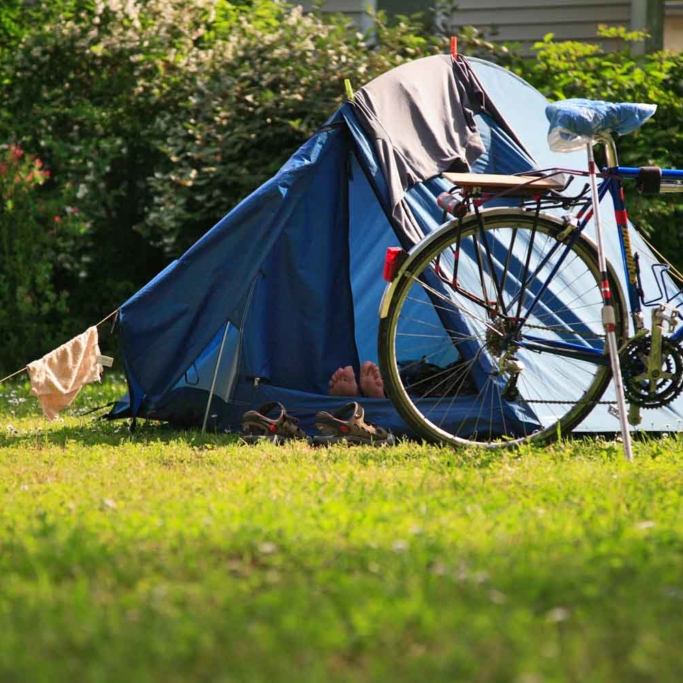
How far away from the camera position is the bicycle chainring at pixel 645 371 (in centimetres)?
384

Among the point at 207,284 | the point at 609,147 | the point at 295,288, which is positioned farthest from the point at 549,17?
the point at 207,284

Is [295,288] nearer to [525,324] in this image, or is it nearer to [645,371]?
[525,324]

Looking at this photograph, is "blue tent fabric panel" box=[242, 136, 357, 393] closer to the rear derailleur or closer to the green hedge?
the rear derailleur

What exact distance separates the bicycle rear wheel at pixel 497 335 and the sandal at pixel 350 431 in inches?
7.4

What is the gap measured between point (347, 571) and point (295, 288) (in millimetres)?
2407

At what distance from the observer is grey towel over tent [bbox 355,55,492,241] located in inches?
177

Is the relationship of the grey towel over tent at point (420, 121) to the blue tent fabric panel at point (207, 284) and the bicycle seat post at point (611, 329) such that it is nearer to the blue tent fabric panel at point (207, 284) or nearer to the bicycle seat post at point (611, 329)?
the blue tent fabric panel at point (207, 284)

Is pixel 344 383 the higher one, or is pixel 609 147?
pixel 609 147

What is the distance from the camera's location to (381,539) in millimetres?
2547

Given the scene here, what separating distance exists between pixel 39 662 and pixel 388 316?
217 cm

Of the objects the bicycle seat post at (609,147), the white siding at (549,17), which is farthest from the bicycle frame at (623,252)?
the white siding at (549,17)

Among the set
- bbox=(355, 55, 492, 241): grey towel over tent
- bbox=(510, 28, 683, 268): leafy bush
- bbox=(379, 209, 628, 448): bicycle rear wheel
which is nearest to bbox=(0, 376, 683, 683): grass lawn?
bbox=(379, 209, 628, 448): bicycle rear wheel

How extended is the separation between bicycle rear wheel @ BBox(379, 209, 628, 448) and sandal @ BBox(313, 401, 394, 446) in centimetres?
19

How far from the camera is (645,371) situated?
384 cm
